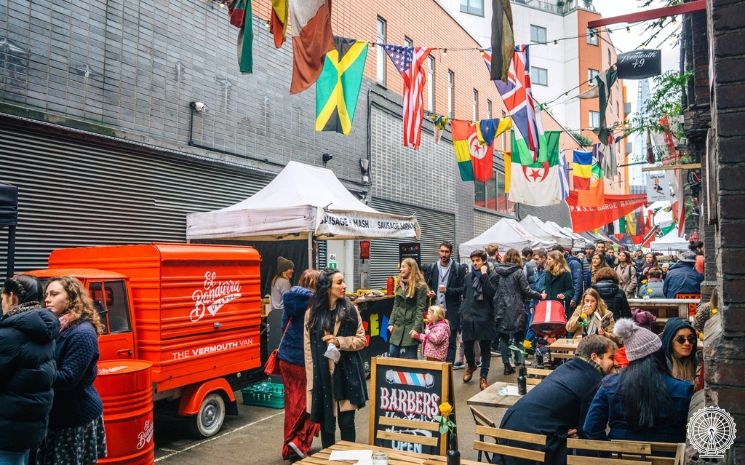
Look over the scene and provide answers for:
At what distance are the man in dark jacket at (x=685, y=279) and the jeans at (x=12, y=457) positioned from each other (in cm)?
1118

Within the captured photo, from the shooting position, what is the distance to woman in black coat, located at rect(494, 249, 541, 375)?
916cm

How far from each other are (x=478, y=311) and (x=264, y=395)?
11.4 feet

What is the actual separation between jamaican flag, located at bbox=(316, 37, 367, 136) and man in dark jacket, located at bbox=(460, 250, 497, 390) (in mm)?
3086

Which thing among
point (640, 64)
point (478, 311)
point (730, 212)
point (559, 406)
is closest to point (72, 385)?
point (559, 406)

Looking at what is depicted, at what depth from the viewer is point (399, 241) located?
60.3 ft

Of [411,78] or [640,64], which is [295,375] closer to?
[411,78]

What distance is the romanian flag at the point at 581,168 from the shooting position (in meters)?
17.6

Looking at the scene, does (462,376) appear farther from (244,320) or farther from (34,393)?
(34,393)

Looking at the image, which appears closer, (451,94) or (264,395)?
(264,395)
